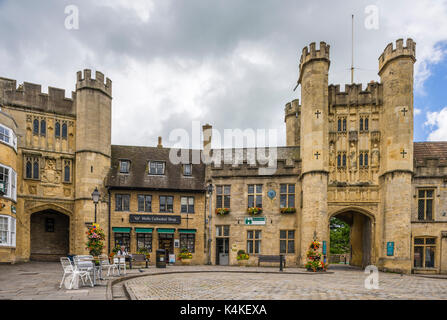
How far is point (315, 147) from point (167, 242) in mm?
14873

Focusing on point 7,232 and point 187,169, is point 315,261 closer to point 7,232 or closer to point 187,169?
point 187,169

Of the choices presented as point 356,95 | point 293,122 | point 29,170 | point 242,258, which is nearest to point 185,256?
point 242,258

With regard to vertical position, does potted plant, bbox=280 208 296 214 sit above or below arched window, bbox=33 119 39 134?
below

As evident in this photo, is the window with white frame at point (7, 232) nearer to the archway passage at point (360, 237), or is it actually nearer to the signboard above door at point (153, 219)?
the signboard above door at point (153, 219)

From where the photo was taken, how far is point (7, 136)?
23047 mm

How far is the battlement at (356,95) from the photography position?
86.5 feet

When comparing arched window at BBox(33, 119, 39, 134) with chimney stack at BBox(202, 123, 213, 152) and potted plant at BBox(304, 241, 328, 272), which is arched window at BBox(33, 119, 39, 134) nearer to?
chimney stack at BBox(202, 123, 213, 152)

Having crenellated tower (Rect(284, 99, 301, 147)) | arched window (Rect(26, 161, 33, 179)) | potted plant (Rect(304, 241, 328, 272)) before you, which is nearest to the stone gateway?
arched window (Rect(26, 161, 33, 179))

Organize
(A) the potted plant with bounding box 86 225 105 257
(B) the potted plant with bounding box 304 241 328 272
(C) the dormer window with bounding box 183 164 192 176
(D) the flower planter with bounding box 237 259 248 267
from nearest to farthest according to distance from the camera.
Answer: (A) the potted plant with bounding box 86 225 105 257 < (B) the potted plant with bounding box 304 241 328 272 < (D) the flower planter with bounding box 237 259 248 267 < (C) the dormer window with bounding box 183 164 192 176

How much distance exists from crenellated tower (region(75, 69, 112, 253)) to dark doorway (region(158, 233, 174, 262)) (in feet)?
15.4

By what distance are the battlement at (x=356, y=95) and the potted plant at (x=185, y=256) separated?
16981 mm

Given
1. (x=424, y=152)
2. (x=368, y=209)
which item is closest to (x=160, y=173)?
(x=368, y=209)

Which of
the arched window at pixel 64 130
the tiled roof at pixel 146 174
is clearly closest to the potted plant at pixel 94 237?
the tiled roof at pixel 146 174

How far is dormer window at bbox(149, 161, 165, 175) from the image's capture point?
98.3 feet
